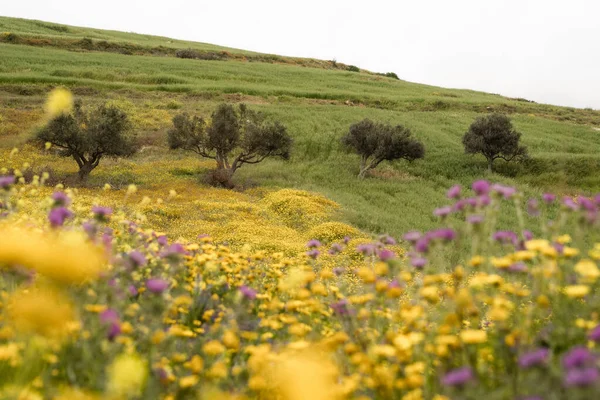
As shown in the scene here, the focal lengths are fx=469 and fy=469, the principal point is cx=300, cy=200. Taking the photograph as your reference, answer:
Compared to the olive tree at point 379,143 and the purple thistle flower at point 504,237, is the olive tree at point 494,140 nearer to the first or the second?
the olive tree at point 379,143

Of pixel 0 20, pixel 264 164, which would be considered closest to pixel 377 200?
pixel 264 164

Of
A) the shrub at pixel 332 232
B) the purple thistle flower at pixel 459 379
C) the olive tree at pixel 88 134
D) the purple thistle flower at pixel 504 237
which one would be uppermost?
the purple thistle flower at pixel 504 237

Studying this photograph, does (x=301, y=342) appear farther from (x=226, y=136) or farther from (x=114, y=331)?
(x=226, y=136)

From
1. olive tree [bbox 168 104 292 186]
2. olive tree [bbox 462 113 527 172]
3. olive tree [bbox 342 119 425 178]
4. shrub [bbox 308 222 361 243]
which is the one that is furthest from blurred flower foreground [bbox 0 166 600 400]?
olive tree [bbox 462 113 527 172]

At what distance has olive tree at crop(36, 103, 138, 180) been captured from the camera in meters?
24.0

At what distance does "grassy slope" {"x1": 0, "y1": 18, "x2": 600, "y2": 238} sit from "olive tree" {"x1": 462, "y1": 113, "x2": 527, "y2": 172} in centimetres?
120

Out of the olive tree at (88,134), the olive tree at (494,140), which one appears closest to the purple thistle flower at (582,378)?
the olive tree at (88,134)

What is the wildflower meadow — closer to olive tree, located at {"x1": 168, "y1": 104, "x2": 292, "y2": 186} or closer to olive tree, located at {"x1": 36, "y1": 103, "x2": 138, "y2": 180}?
olive tree, located at {"x1": 36, "y1": 103, "x2": 138, "y2": 180}

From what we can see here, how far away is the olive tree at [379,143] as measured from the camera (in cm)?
3209

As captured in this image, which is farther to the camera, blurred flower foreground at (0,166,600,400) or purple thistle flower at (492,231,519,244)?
purple thistle flower at (492,231,519,244)

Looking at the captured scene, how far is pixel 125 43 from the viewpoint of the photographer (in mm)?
74000

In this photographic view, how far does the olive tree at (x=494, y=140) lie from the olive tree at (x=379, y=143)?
5361mm

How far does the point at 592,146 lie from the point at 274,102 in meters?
31.0

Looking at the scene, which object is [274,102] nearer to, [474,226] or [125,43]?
[125,43]
